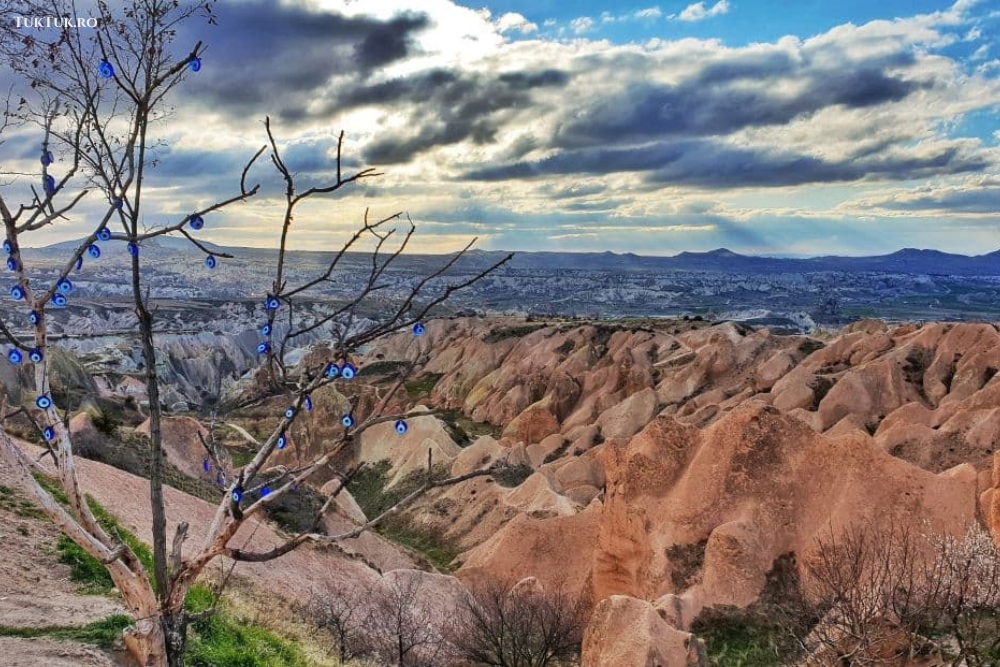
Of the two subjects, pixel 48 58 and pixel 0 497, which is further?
pixel 0 497

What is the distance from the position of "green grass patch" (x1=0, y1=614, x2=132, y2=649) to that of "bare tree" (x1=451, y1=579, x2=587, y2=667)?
41.2 ft

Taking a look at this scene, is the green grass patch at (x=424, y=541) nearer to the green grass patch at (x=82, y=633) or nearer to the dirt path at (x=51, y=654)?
the green grass patch at (x=82, y=633)

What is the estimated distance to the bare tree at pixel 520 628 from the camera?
75.5 ft

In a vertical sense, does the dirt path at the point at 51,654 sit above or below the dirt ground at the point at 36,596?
above

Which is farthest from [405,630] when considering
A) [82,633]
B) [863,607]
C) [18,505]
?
[863,607]

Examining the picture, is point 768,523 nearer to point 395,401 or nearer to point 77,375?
point 395,401

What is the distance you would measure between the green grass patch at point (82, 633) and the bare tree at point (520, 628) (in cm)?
1256

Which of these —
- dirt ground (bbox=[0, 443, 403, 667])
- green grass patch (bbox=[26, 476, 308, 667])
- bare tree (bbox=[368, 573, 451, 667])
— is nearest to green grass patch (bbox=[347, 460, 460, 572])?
dirt ground (bbox=[0, 443, 403, 667])

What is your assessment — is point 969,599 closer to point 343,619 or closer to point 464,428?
point 343,619

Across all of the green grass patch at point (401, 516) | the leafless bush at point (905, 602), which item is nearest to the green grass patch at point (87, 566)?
the leafless bush at point (905, 602)

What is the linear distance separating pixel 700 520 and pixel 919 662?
36.1ft

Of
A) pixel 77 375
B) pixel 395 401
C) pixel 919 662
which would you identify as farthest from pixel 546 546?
pixel 77 375

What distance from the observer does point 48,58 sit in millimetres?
6926

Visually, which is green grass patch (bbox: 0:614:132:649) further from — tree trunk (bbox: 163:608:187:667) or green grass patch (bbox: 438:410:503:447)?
green grass patch (bbox: 438:410:503:447)
